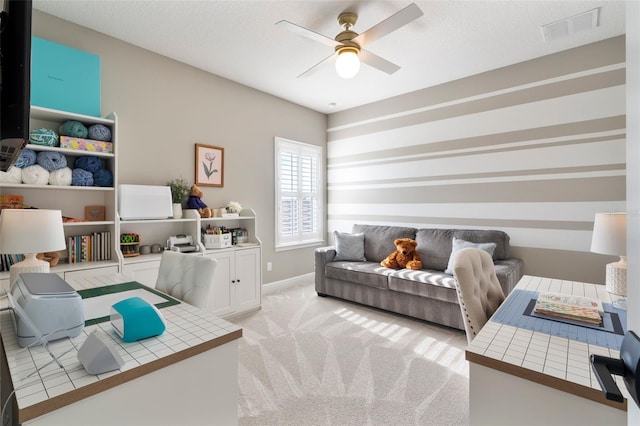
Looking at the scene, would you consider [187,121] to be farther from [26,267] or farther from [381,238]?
[381,238]

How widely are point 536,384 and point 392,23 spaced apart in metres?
2.20

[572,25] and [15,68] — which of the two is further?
[572,25]

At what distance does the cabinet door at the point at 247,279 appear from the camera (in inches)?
136

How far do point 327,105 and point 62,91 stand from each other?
3266 millimetres

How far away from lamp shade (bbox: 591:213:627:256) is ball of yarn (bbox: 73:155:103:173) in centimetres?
378

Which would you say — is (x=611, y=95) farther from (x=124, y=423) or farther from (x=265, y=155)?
(x=124, y=423)

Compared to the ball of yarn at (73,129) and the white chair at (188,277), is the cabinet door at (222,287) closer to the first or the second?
the white chair at (188,277)

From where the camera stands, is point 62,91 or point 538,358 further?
point 62,91

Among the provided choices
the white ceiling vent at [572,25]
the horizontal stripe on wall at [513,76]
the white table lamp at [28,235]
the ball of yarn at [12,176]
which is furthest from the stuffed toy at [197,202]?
the white ceiling vent at [572,25]

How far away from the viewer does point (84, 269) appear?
2.33 meters

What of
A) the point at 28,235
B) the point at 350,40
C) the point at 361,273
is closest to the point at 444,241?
the point at 361,273

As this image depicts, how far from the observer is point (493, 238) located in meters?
3.36

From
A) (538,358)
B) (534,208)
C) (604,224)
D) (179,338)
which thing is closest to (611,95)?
(534,208)

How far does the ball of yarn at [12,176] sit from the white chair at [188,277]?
133 centimetres
